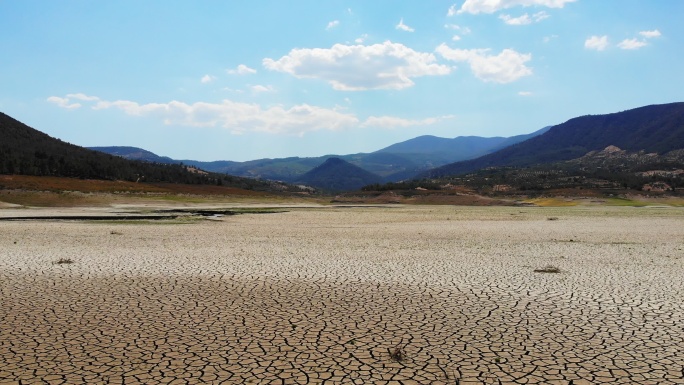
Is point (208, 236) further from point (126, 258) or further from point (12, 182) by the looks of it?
point (12, 182)

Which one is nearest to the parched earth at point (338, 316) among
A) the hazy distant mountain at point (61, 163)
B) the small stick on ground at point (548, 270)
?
the small stick on ground at point (548, 270)

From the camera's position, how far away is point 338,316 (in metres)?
9.37

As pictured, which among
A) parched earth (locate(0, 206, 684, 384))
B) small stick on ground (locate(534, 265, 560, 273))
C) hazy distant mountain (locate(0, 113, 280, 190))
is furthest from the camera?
hazy distant mountain (locate(0, 113, 280, 190))

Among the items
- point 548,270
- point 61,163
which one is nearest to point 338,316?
point 548,270

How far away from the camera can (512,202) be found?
8031cm

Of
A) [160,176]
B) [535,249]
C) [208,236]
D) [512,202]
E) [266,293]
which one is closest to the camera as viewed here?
[266,293]

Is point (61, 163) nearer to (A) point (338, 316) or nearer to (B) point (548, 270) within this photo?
(B) point (548, 270)

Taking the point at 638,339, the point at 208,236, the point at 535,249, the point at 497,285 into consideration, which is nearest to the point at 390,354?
the point at 638,339

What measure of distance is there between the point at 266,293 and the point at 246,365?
15.8ft

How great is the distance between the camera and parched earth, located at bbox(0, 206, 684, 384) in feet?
21.3

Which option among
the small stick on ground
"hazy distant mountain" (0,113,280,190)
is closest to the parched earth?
the small stick on ground

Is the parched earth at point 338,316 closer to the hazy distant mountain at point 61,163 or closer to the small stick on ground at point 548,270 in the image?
the small stick on ground at point 548,270

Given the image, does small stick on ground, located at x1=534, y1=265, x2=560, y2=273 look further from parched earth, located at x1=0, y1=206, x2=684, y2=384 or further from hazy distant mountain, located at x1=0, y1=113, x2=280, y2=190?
hazy distant mountain, located at x1=0, y1=113, x2=280, y2=190

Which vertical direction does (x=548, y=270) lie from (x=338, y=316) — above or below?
below
